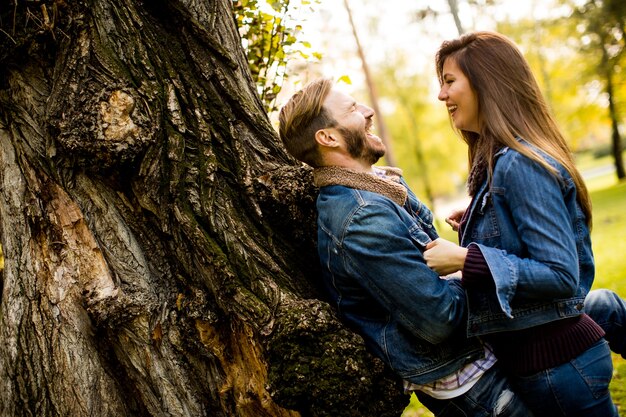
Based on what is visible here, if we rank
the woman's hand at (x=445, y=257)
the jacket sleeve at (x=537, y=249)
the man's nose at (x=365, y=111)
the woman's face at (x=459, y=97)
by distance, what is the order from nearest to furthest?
the jacket sleeve at (x=537, y=249) < the woman's hand at (x=445, y=257) < the woman's face at (x=459, y=97) < the man's nose at (x=365, y=111)

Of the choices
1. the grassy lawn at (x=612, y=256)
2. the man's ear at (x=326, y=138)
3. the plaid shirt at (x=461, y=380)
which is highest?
the man's ear at (x=326, y=138)

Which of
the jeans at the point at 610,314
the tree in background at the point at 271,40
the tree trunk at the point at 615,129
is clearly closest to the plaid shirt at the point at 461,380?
the jeans at the point at 610,314

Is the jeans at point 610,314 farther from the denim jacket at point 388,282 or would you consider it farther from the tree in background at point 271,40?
the tree in background at point 271,40

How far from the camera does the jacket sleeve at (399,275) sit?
2277 millimetres

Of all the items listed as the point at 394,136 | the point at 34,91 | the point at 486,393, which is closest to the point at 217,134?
the point at 34,91

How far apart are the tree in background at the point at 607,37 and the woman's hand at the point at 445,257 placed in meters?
22.0

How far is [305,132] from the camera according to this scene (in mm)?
2947

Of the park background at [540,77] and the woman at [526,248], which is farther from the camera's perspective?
the park background at [540,77]

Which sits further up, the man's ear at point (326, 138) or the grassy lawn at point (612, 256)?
the man's ear at point (326, 138)

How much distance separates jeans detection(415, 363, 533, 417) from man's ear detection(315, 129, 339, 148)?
1380 millimetres

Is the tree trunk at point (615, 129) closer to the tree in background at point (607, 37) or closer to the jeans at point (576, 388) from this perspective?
the tree in background at point (607, 37)

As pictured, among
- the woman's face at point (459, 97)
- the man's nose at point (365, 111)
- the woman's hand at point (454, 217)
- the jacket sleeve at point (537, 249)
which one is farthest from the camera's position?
the woman's hand at point (454, 217)

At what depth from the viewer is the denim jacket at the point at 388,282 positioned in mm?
2295

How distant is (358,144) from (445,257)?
898 mm
